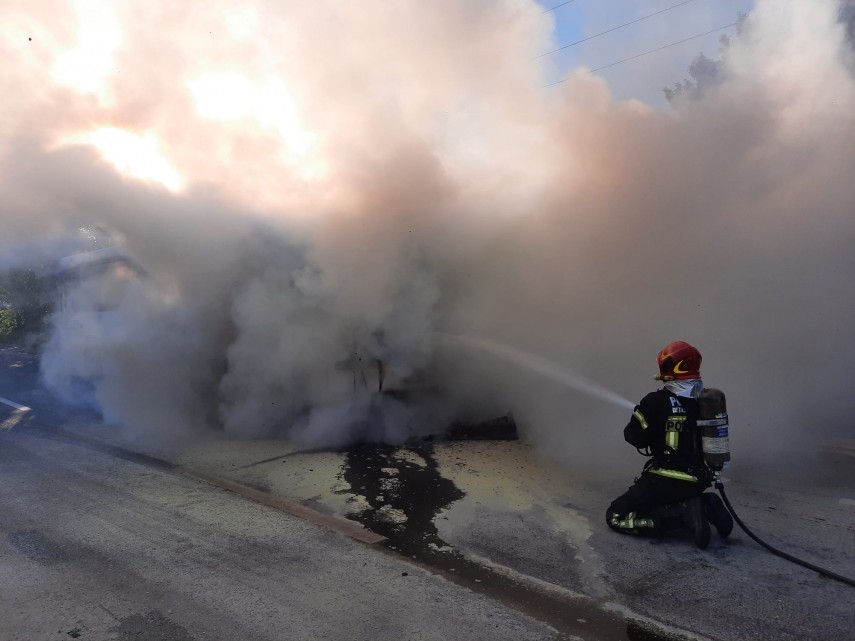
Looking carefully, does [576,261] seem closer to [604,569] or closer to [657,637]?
[604,569]

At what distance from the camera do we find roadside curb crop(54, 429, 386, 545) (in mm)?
4055

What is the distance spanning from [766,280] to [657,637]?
463cm

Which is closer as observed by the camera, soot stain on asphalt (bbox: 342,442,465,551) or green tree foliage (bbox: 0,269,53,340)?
soot stain on asphalt (bbox: 342,442,465,551)

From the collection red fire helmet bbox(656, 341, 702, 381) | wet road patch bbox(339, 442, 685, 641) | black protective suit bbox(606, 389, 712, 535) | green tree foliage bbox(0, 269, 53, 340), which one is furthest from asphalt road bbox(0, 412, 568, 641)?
green tree foliage bbox(0, 269, 53, 340)

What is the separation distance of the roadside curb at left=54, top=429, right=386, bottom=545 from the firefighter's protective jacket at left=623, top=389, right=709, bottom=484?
1.91 m

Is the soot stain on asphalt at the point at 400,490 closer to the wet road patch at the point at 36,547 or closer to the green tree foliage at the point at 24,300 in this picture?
the wet road patch at the point at 36,547

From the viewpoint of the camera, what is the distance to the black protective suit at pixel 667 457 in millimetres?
3768

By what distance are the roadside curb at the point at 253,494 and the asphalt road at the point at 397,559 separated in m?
0.08

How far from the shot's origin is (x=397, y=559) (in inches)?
142

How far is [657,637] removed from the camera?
9.08 feet

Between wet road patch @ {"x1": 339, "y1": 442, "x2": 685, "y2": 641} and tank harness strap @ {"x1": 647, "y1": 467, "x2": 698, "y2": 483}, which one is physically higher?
tank harness strap @ {"x1": 647, "y1": 467, "x2": 698, "y2": 483}

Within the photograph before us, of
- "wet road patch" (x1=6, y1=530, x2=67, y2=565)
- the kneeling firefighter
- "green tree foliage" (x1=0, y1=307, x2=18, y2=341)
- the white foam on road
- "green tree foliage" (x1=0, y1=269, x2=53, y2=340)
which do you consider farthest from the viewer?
"green tree foliage" (x1=0, y1=307, x2=18, y2=341)

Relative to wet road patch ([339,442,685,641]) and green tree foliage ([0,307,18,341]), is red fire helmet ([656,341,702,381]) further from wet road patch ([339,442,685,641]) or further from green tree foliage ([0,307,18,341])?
green tree foliage ([0,307,18,341])

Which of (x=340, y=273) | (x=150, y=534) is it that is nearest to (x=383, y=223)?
(x=340, y=273)
